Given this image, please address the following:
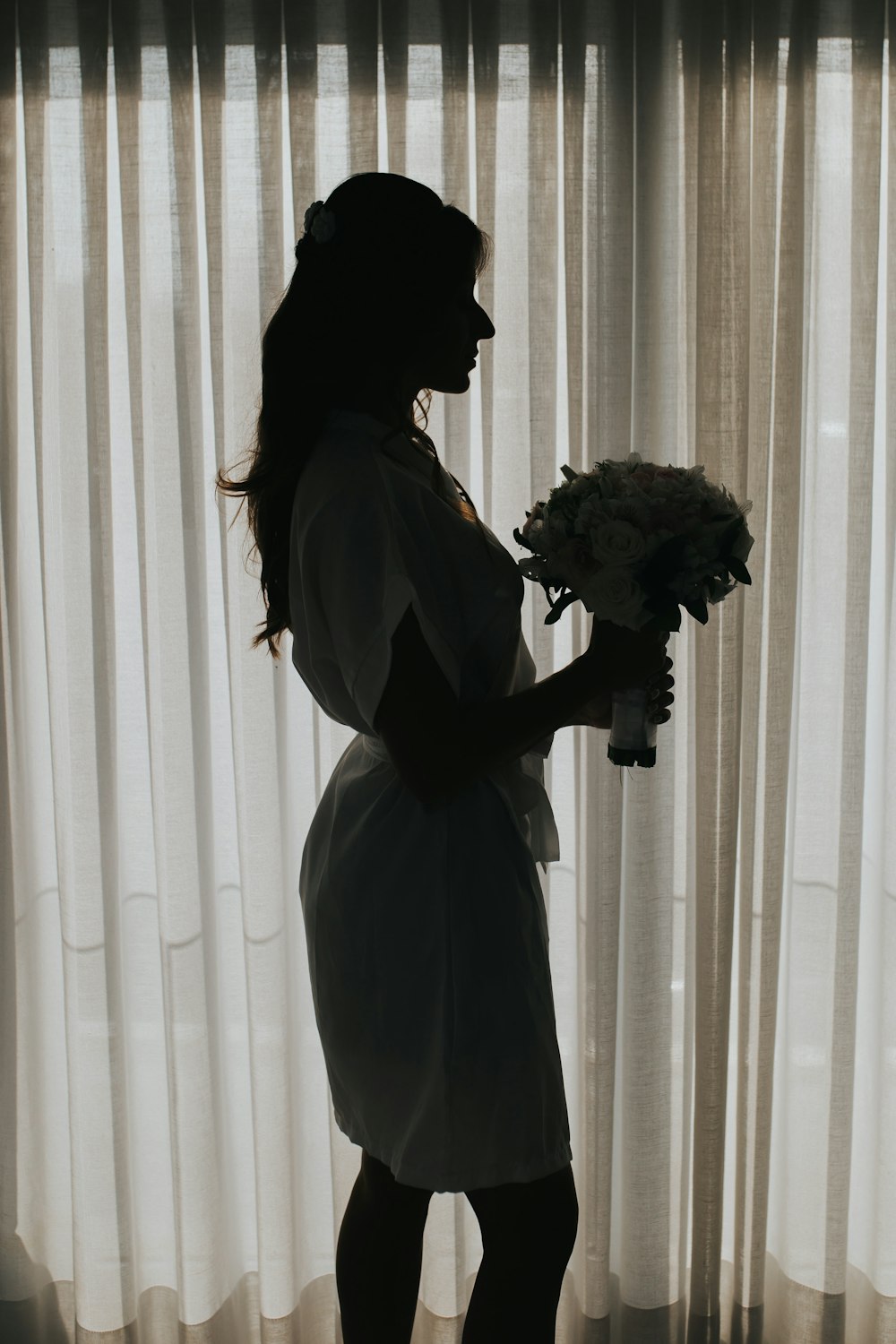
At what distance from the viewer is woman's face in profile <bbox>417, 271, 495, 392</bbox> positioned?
1.43 m

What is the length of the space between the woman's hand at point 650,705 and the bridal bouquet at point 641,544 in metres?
0.13

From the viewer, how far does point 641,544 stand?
139 cm

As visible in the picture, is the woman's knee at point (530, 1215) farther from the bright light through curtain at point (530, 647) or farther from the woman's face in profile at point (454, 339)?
the woman's face in profile at point (454, 339)

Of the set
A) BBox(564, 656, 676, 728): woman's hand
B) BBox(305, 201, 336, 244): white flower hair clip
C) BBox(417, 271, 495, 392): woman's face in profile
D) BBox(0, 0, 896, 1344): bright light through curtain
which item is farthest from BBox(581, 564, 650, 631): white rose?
BBox(0, 0, 896, 1344): bright light through curtain

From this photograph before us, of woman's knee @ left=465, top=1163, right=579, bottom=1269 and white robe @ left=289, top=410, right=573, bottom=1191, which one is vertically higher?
white robe @ left=289, top=410, right=573, bottom=1191

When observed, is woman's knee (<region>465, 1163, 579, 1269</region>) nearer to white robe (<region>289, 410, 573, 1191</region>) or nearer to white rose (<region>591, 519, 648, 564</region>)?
white robe (<region>289, 410, 573, 1191</region>)

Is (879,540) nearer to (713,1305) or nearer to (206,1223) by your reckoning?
(713,1305)

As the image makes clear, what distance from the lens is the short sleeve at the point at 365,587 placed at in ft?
4.37

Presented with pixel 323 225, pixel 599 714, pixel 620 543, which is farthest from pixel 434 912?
pixel 323 225

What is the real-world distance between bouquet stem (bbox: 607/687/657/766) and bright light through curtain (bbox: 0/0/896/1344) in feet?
1.87

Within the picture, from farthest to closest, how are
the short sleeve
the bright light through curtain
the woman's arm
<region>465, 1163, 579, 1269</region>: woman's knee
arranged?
1. the bright light through curtain
2. the woman's arm
3. <region>465, 1163, 579, 1269</region>: woman's knee
4. the short sleeve

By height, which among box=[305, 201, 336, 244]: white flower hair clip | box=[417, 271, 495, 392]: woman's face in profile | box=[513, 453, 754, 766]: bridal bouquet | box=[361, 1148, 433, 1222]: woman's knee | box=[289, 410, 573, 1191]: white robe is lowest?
box=[361, 1148, 433, 1222]: woman's knee

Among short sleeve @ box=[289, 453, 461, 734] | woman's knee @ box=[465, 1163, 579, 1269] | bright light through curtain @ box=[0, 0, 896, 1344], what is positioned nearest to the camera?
short sleeve @ box=[289, 453, 461, 734]

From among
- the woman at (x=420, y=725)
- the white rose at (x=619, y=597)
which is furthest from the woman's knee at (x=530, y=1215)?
the white rose at (x=619, y=597)
